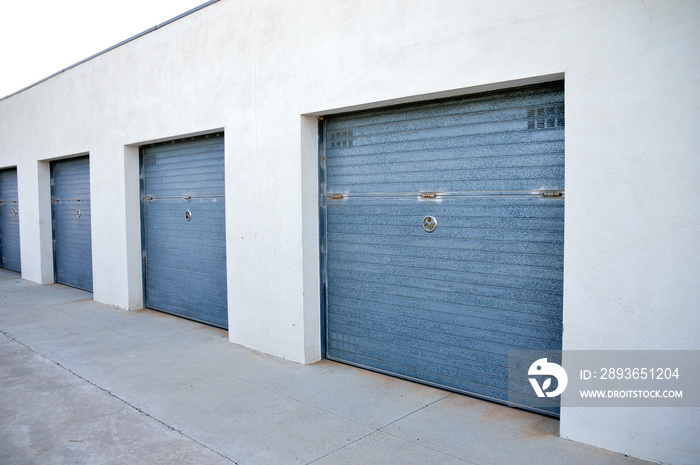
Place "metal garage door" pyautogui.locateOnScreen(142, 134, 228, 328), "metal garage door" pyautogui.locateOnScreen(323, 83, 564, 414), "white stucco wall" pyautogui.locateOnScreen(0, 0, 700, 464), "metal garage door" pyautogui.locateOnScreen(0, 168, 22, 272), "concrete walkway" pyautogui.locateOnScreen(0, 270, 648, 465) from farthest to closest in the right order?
"metal garage door" pyautogui.locateOnScreen(0, 168, 22, 272)
"metal garage door" pyautogui.locateOnScreen(142, 134, 228, 328)
"metal garage door" pyautogui.locateOnScreen(323, 83, 564, 414)
"concrete walkway" pyautogui.locateOnScreen(0, 270, 648, 465)
"white stucco wall" pyautogui.locateOnScreen(0, 0, 700, 464)

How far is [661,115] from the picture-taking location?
3262mm

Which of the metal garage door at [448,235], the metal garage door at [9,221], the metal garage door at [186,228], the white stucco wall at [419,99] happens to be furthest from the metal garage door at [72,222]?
the metal garage door at [448,235]

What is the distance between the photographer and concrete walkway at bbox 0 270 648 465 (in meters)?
3.61

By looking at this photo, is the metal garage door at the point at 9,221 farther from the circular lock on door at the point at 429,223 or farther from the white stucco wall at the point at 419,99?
the circular lock on door at the point at 429,223

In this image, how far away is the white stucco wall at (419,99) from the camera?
3.27 meters

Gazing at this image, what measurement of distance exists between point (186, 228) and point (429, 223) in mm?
4142

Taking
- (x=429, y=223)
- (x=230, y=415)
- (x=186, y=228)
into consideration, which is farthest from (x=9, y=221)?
(x=429, y=223)

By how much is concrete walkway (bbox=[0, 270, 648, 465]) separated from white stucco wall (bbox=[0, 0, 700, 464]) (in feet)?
1.60

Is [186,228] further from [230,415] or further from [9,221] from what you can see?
[9,221]

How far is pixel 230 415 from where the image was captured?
429 cm

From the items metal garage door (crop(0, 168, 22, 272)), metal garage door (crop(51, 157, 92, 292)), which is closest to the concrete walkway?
metal garage door (crop(51, 157, 92, 292))

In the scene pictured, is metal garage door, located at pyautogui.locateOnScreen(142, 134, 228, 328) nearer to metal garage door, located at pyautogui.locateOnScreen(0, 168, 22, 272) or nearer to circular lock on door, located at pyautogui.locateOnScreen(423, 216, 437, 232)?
circular lock on door, located at pyautogui.locateOnScreen(423, 216, 437, 232)

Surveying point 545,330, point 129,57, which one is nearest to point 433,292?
point 545,330

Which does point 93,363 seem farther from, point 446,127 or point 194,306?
point 446,127
